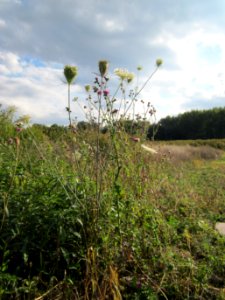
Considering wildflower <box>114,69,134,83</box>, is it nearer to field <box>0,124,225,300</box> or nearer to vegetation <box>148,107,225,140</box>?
field <box>0,124,225,300</box>

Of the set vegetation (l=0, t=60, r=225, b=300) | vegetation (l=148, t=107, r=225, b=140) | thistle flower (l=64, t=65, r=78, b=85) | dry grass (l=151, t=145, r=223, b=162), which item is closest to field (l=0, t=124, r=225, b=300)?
vegetation (l=0, t=60, r=225, b=300)

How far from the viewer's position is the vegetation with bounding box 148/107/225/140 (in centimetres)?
3762

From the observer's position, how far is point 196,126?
40.2 metres

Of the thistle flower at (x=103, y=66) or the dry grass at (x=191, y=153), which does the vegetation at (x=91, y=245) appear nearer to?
the thistle flower at (x=103, y=66)

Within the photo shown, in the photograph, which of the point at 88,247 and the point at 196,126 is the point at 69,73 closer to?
the point at 88,247

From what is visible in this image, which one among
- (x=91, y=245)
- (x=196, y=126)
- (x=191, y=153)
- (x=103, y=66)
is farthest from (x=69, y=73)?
(x=196, y=126)

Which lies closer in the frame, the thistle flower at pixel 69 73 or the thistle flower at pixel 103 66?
the thistle flower at pixel 69 73

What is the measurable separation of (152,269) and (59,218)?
77 centimetres

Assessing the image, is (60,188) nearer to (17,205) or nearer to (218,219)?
(17,205)

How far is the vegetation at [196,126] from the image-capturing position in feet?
123

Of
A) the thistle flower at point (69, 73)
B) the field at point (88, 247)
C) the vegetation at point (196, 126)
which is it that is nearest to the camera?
the field at point (88, 247)

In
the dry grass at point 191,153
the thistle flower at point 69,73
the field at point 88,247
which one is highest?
the thistle flower at point 69,73

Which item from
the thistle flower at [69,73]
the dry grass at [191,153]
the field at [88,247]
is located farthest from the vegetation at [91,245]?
the dry grass at [191,153]

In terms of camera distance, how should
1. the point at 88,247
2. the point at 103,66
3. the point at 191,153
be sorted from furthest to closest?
the point at 191,153 → the point at 103,66 → the point at 88,247
